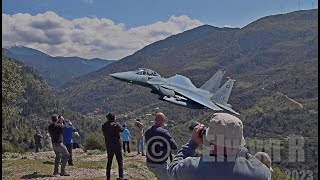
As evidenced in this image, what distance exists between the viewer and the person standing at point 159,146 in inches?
381

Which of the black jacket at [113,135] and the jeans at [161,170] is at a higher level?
the black jacket at [113,135]

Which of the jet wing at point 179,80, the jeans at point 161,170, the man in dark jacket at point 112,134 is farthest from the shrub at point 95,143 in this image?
the jeans at point 161,170

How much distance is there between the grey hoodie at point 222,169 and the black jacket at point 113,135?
8.11 metres

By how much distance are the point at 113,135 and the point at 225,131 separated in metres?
8.50

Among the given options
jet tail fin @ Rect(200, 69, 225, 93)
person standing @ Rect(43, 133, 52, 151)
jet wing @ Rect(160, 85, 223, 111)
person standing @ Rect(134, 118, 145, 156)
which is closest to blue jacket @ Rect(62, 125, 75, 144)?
person standing @ Rect(134, 118, 145, 156)

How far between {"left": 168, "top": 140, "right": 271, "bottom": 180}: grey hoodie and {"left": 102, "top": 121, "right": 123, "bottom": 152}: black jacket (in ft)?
26.6

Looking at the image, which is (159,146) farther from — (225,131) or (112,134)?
(225,131)

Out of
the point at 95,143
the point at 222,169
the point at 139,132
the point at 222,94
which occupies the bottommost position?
the point at 95,143

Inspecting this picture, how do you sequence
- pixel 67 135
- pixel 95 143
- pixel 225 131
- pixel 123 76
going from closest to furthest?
pixel 225 131 → pixel 67 135 → pixel 95 143 → pixel 123 76

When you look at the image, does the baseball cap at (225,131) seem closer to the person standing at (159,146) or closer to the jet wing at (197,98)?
the person standing at (159,146)

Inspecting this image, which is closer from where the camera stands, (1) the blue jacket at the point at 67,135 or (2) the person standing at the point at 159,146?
(2) the person standing at the point at 159,146

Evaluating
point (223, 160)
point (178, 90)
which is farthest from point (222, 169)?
point (178, 90)

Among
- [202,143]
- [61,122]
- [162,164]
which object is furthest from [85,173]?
[202,143]

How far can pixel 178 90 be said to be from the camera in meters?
43.6
